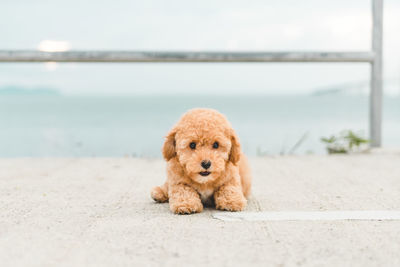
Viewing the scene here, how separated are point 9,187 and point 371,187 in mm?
2281

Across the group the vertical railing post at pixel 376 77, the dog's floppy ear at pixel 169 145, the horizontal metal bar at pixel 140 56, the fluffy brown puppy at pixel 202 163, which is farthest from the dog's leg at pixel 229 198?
the vertical railing post at pixel 376 77

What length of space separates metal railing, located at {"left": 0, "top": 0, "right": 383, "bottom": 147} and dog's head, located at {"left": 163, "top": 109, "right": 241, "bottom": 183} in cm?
204

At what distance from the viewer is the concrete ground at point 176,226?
1.54 meters

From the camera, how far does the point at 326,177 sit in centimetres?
313

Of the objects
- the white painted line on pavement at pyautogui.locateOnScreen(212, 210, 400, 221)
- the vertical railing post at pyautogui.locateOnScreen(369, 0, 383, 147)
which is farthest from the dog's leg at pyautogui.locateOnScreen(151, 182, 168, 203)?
the vertical railing post at pyautogui.locateOnScreen(369, 0, 383, 147)

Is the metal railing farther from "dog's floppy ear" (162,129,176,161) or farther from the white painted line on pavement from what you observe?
the white painted line on pavement

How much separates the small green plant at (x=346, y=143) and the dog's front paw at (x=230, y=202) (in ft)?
7.95

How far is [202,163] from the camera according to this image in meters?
2.01

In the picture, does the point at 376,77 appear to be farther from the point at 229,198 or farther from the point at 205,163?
the point at 205,163

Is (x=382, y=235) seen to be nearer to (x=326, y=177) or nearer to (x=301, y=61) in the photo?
(x=326, y=177)

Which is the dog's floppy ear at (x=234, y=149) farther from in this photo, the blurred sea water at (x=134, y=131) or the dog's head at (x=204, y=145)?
the blurred sea water at (x=134, y=131)

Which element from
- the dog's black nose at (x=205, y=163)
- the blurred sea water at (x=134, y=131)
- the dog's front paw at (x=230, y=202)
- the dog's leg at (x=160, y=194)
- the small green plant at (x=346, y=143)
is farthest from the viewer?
the blurred sea water at (x=134, y=131)

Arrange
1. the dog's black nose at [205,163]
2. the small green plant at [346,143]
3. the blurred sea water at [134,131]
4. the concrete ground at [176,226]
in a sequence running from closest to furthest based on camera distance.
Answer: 1. the concrete ground at [176,226]
2. the dog's black nose at [205,163]
3. the small green plant at [346,143]
4. the blurred sea water at [134,131]

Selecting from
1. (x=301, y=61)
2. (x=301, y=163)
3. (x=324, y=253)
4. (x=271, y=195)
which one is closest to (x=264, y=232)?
(x=324, y=253)
